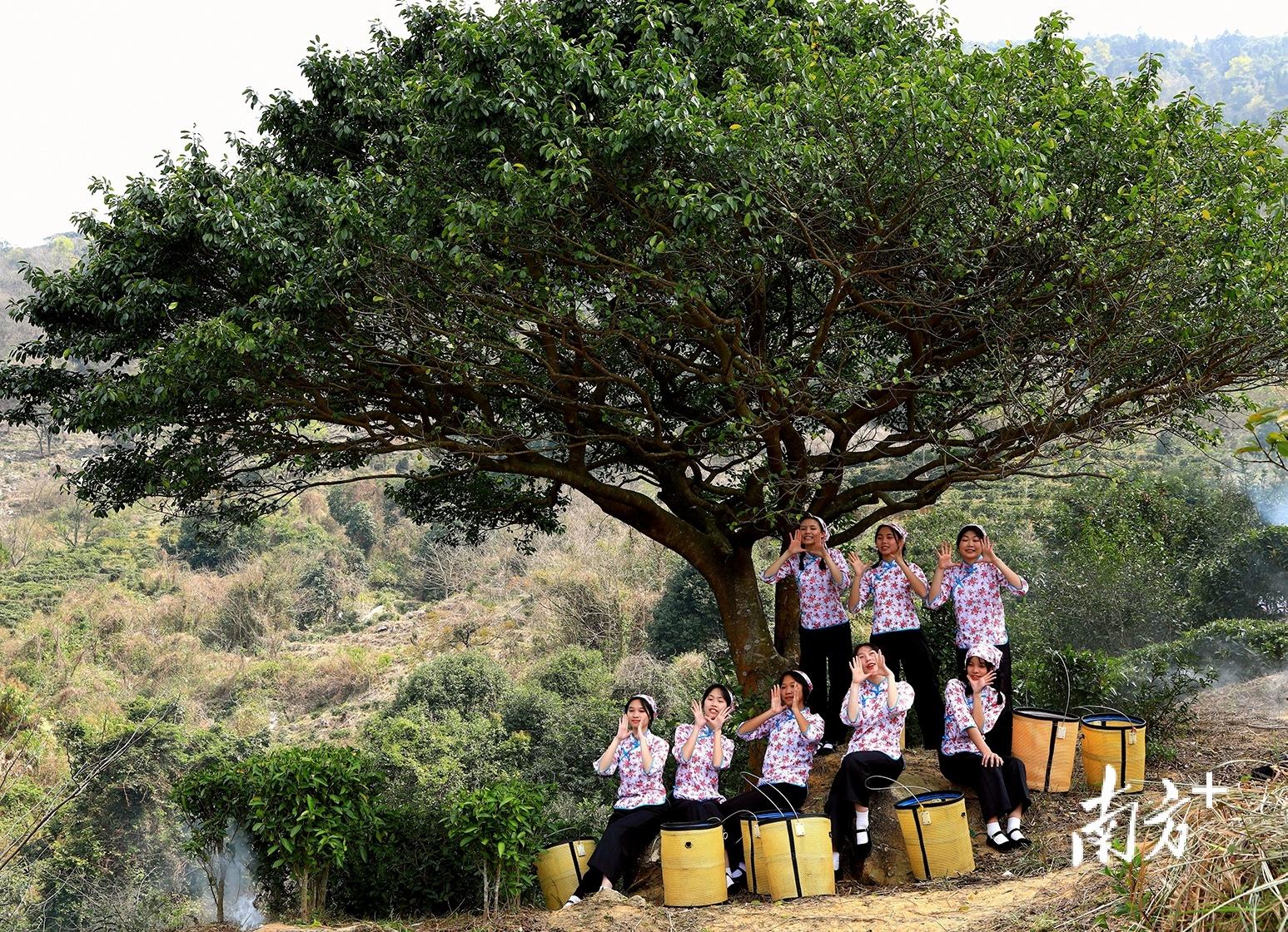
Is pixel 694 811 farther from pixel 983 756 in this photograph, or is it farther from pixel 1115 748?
pixel 1115 748

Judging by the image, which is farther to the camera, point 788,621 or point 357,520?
point 357,520

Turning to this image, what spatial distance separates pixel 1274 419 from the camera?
2.68m

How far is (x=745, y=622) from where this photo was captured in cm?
905

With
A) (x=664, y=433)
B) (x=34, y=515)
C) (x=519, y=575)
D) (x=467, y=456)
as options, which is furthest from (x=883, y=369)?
(x=34, y=515)

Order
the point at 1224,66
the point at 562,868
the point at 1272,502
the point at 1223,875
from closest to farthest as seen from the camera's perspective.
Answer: the point at 1223,875 → the point at 562,868 → the point at 1272,502 → the point at 1224,66

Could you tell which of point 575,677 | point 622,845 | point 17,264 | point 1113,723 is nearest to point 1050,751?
point 1113,723

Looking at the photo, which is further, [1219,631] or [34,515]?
[34,515]

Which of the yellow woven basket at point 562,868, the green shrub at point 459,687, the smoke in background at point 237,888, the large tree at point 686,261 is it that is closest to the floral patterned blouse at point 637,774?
the yellow woven basket at point 562,868

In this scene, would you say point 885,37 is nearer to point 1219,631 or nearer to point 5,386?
point 5,386

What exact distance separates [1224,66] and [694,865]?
11741 cm

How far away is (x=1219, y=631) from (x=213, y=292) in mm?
14095

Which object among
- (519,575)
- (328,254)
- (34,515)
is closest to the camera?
(328,254)

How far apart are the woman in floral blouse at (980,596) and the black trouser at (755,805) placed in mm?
1478
